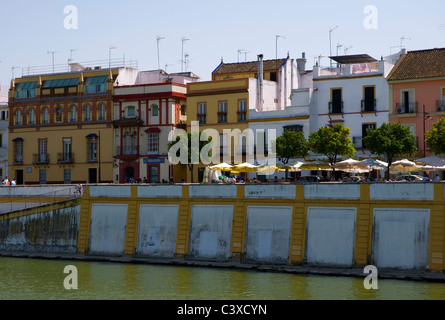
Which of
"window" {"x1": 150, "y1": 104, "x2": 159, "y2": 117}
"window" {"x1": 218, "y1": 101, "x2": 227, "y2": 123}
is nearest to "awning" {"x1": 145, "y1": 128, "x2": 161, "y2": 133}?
"window" {"x1": 150, "y1": 104, "x2": 159, "y2": 117}

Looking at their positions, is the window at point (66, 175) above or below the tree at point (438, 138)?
below

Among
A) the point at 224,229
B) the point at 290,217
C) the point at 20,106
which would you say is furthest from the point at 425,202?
the point at 20,106

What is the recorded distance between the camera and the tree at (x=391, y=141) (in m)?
48.1

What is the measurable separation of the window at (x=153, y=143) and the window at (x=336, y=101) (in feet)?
52.4

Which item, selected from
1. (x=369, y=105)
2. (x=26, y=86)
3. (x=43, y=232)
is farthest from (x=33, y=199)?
(x=26, y=86)

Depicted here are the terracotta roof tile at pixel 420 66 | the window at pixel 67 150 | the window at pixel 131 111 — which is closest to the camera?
the terracotta roof tile at pixel 420 66

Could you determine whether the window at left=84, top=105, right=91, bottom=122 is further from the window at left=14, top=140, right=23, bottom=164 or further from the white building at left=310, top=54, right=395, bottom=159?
the white building at left=310, top=54, right=395, bottom=159

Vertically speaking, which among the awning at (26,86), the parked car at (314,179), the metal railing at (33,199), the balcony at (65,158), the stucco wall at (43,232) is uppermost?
the awning at (26,86)

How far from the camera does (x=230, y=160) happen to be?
62438 mm

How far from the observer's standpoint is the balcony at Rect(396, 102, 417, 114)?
54500mm

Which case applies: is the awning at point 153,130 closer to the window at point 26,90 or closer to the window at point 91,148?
the window at point 91,148

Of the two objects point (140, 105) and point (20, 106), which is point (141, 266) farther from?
point (20, 106)

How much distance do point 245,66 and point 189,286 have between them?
37.9 m

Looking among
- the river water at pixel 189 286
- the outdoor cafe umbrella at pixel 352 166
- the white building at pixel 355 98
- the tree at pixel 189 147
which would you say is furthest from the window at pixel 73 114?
the outdoor cafe umbrella at pixel 352 166
